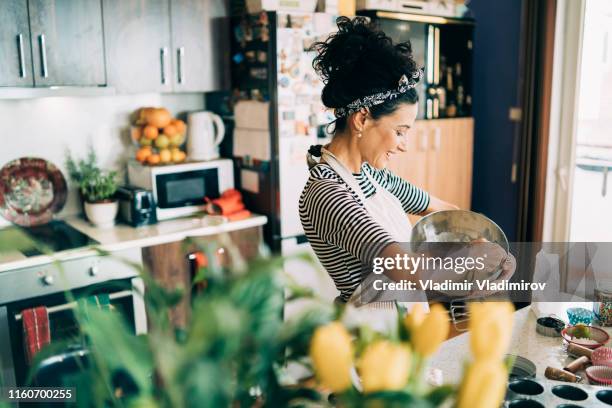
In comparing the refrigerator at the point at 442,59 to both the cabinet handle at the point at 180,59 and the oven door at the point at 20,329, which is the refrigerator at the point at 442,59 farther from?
the oven door at the point at 20,329

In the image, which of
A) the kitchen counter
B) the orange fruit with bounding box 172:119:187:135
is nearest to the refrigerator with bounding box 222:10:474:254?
the orange fruit with bounding box 172:119:187:135

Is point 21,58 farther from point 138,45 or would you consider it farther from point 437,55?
point 437,55

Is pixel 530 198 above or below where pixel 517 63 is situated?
below

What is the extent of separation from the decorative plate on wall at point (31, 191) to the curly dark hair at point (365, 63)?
190cm

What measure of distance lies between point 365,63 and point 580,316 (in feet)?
3.11

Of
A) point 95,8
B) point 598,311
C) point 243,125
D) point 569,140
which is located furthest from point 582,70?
point 95,8

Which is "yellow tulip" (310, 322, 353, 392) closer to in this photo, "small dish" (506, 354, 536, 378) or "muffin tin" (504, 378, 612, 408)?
"muffin tin" (504, 378, 612, 408)

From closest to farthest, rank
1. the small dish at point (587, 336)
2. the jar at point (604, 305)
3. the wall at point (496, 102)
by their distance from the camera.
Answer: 1. the small dish at point (587, 336)
2. the jar at point (604, 305)
3. the wall at point (496, 102)

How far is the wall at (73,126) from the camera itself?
9.64ft

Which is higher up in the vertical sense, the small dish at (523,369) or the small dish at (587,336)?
the small dish at (523,369)

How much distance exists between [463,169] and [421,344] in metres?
3.53

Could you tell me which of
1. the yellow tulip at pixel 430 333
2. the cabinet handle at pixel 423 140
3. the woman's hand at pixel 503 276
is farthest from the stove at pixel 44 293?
the yellow tulip at pixel 430 333

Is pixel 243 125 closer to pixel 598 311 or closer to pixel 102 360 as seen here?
pixel 598 311

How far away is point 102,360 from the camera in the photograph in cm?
57
